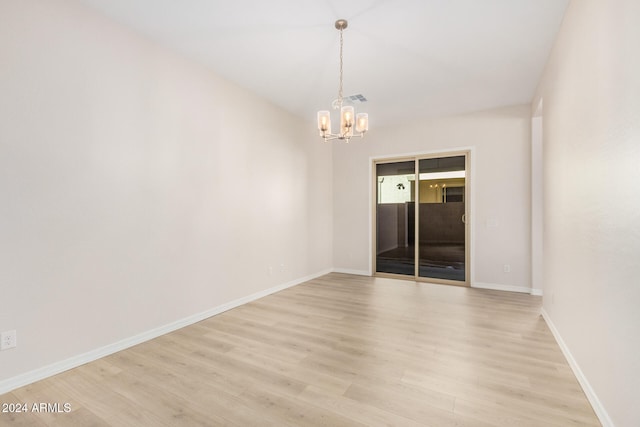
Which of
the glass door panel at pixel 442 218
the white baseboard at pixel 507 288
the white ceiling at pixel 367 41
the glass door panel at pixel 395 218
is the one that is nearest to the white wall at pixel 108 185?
the white ceiling at pixel 367 41

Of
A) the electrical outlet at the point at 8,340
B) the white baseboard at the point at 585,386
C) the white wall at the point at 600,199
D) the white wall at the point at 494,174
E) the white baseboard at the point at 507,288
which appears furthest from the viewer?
the white wall at the point at 494,174

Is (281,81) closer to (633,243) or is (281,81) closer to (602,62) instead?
(602,62)

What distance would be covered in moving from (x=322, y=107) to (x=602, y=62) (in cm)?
352

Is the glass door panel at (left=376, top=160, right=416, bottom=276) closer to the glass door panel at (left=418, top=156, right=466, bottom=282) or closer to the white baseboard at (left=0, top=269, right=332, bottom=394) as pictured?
the glass door panel at (left=418, top=156, right=466, bottom=282)

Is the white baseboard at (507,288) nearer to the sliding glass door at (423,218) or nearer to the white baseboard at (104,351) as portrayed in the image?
the sliding glass door at (423,218)

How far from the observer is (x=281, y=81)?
3.82m

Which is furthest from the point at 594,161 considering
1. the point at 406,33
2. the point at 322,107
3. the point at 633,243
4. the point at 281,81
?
the point at 322,107

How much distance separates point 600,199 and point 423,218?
3560 millimetres

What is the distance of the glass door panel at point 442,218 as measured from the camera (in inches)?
201

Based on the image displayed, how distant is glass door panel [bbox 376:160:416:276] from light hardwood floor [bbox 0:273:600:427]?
216 cm

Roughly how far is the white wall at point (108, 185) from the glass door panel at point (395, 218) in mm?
2714

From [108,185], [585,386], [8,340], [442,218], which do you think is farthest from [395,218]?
[8,340]

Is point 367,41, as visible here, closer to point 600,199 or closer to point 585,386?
point 600,199

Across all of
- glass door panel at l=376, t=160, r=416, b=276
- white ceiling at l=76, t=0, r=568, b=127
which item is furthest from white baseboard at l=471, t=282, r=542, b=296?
white ceiling at l=76, t=0, r=568, b=127
